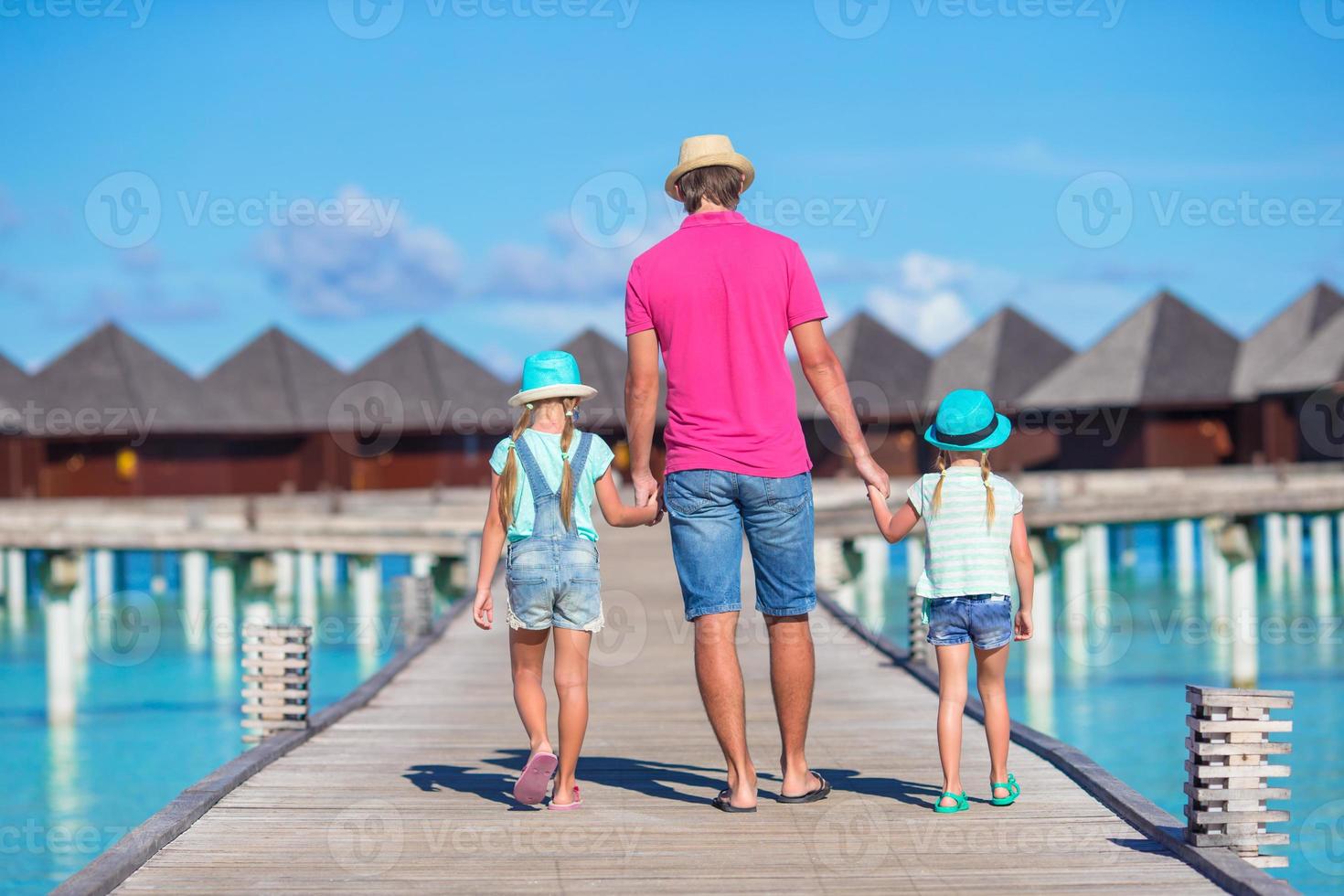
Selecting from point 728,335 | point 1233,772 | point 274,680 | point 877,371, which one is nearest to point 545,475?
point 728,335

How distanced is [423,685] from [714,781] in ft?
12.6

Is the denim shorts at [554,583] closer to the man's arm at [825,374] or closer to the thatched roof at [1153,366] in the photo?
the man's arm at [825,374]

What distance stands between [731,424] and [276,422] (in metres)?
39.9

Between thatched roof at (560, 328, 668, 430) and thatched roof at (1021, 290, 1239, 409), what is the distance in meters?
12.5

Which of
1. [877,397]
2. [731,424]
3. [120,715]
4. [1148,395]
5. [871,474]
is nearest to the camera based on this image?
[871,474]

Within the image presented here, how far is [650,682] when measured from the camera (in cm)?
954

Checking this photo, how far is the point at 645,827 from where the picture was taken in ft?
15.7

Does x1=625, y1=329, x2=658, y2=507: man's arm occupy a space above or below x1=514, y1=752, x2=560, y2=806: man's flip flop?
above

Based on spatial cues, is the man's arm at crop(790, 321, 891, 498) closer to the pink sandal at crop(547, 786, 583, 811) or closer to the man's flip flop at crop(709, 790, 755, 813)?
the man's flip flop at crop(709, 790, 755, 813)

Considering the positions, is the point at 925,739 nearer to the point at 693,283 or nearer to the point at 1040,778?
the point at 1040,778

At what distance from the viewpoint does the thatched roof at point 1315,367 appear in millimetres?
39094

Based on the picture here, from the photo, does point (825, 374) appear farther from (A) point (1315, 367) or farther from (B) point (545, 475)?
(A) point (1315, 367)

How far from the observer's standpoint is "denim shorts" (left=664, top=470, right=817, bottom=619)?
15.6 feet

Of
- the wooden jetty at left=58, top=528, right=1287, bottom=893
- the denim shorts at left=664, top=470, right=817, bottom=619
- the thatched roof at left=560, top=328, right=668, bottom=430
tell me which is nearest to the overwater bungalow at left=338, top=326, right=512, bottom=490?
the thatched roof at left=560, top=328, right=668, bottom=430
